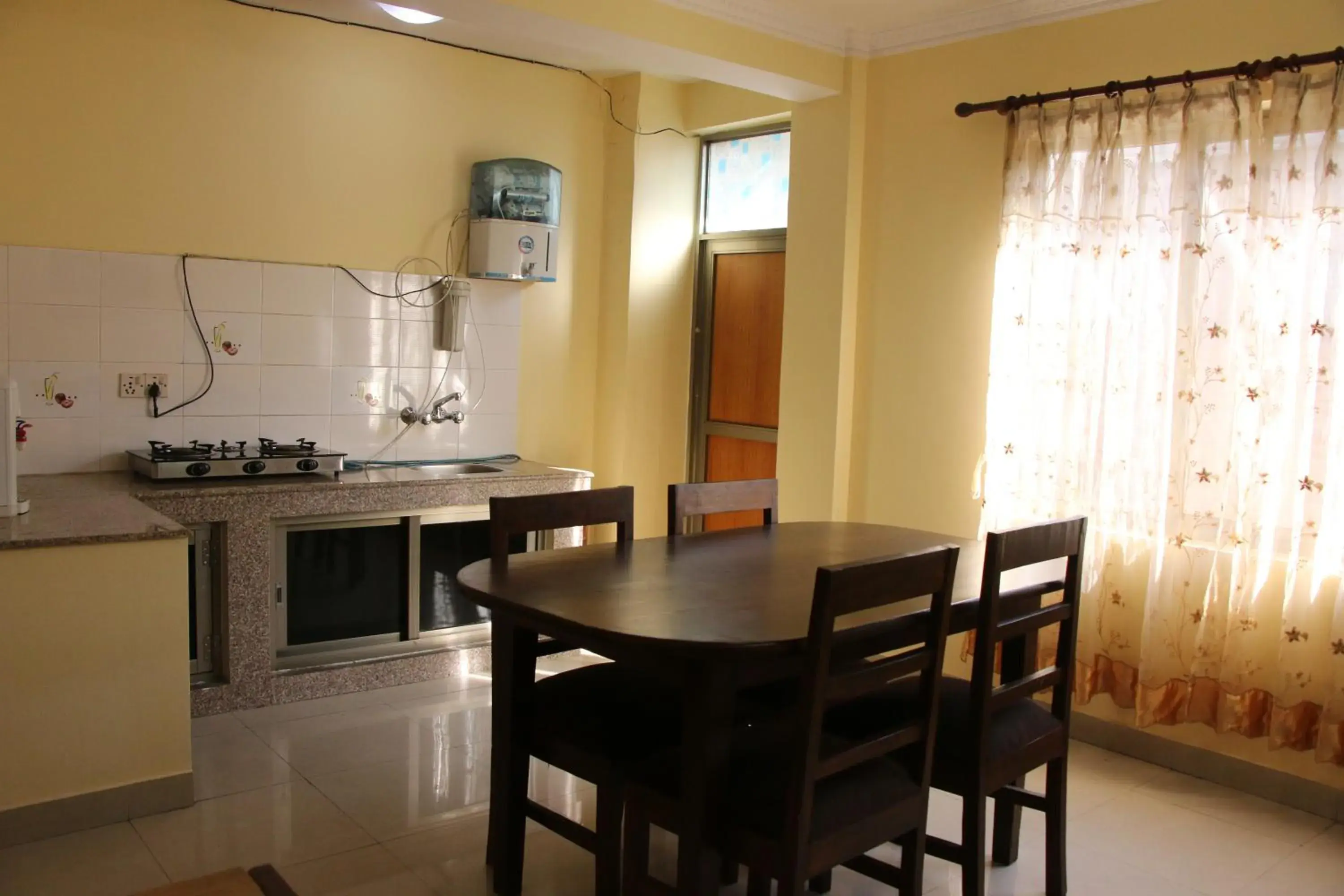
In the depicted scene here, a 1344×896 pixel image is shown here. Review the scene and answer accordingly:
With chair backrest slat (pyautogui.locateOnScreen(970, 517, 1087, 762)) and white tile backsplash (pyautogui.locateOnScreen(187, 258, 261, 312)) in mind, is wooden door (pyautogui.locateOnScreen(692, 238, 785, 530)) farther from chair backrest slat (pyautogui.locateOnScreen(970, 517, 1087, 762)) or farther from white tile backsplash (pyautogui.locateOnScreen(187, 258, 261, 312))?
chair backrest slat (pyautogui.locateOnScreen(970, 517, 1087, 762))

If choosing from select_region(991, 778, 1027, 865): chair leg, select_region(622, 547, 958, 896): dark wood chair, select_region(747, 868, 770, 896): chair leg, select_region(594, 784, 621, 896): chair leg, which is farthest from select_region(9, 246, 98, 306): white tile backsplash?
select_region(991, 778, 1027, 865): chair leg

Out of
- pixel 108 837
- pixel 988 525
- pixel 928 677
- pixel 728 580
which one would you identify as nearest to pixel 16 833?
pixel 108 837

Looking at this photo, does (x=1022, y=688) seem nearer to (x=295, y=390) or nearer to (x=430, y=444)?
(x=430, y=444)

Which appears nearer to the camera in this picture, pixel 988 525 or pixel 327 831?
pixel 327 831

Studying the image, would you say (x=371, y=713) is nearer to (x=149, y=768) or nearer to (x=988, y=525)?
(x=149, y=768)

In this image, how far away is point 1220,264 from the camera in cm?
332

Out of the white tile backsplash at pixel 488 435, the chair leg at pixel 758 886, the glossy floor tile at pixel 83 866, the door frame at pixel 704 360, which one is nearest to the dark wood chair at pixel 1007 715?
the chair leg at pixel 758 886

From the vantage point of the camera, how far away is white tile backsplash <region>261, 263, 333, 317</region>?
4211 mm

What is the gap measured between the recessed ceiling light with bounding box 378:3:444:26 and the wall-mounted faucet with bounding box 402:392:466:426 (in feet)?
5.20

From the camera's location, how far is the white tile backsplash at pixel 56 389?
3.78 metres

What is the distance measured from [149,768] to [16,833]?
328mm

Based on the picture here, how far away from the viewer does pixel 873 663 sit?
2188 millimetres

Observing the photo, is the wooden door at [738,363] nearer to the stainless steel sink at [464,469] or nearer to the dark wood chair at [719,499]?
the stainless steel sink at [464,469]

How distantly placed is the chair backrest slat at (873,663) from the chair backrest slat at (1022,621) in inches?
5.3
